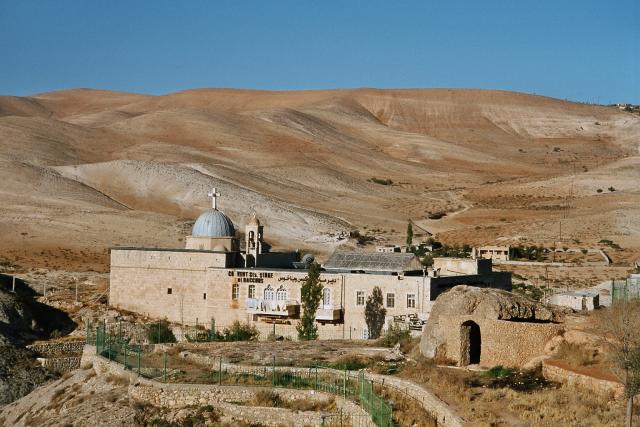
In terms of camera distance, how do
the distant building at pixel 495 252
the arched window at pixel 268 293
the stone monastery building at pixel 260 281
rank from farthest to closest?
the distant building at pixel 495 252
the arched window at pixel 268 293
the stone monastery building at pixel 260 281

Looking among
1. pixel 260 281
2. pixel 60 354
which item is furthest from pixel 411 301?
pixel 60 354

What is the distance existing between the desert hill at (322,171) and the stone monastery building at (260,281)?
15.0 m

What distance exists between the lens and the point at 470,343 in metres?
24.2

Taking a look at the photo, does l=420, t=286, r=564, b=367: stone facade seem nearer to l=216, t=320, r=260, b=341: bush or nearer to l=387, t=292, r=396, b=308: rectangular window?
l=387, t=292, r=396, b=308: rectangular window

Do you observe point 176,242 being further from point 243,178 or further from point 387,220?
point 243,178

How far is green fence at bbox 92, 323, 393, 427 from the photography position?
1938cm

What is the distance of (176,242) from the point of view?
65062 millimetres

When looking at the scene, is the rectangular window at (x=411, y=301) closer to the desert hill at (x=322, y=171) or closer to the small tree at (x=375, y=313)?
the small tree at (x=375, y=313)

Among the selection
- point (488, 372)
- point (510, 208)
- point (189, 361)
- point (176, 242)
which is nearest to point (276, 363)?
point (189, 361)

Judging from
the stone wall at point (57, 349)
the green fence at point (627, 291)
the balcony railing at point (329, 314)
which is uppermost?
the green fence at point (627, 291)

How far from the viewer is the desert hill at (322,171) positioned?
243 ft

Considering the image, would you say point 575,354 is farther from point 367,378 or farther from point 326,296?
point 326,296

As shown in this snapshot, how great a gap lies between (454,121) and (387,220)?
96626 millimetres

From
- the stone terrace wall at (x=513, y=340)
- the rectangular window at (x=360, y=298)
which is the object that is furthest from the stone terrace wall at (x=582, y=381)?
the rectangular window at (x=360, y=298)
